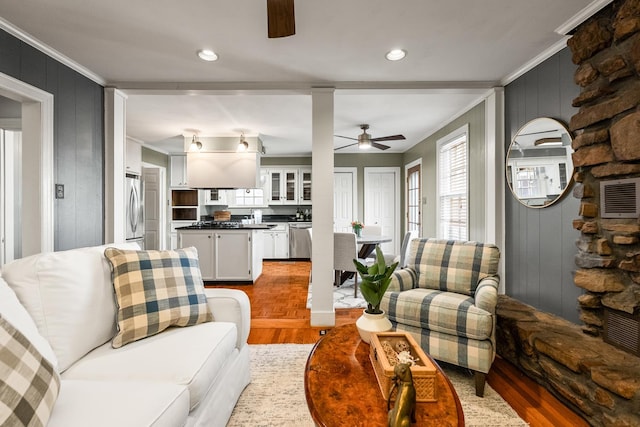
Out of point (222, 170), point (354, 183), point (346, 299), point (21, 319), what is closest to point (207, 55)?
point (21, 319)

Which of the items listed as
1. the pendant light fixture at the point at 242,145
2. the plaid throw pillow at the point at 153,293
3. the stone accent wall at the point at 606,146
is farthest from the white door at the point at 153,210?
the stone accent wall at the point at 606,146

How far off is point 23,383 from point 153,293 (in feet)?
2.37

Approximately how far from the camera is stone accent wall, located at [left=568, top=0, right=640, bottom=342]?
165 centimetres

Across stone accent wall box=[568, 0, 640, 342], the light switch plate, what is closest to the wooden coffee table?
stone accent wall box=[568, 0, 640, 342]

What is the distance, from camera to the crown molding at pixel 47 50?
206 cm

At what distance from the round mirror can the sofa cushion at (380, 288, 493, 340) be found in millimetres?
1083

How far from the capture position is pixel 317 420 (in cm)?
96

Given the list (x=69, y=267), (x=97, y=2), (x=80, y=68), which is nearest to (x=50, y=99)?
(x=80, y=68)

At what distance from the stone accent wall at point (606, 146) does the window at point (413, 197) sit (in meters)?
3.55

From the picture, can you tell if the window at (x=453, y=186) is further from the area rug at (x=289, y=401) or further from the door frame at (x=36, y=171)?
the door frame at (x=36, y=171)

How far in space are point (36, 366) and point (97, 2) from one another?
2.05m

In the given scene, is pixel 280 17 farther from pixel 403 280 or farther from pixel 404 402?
pixel 403 280

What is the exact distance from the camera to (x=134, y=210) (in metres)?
4.96

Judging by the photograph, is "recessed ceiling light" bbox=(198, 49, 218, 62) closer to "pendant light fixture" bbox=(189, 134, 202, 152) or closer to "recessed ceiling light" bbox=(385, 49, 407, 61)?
"recessed ceiling light" bbox=(385, 49, 407, 61)
